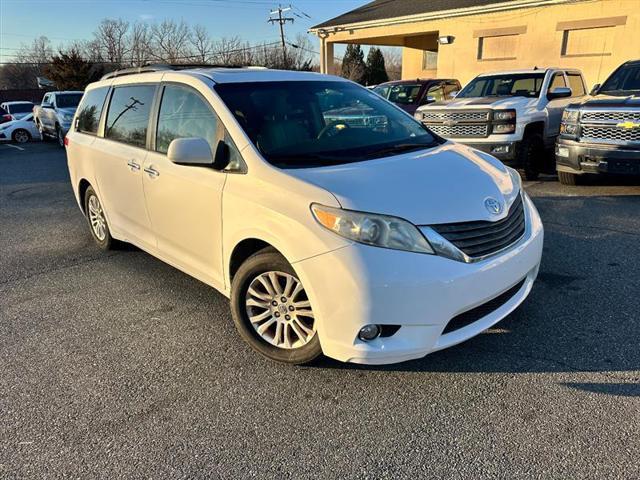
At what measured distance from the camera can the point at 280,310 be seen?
9.70 feet

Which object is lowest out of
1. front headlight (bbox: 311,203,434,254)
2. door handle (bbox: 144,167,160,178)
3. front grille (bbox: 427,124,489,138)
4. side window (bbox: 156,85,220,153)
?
front grille (bbox: 427,124,489,138)

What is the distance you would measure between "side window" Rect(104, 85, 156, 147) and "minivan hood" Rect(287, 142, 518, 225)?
1.78 meters

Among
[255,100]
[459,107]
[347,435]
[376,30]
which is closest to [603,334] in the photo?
[347,435]

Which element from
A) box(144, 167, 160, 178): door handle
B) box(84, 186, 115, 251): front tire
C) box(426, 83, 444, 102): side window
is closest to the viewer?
box(144, 167, 160, 178): door handle

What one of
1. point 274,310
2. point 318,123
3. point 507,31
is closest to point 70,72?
point 507,31

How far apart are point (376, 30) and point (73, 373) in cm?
2023

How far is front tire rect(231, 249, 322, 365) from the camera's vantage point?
284 centimetres

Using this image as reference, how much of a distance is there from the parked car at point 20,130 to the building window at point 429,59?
17.5 metres

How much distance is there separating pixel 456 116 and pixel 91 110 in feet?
19.0

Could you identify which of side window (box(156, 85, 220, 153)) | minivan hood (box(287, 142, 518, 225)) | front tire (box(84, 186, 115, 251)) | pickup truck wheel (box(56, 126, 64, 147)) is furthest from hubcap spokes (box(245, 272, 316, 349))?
pickup truck wheel (box(56, 126, 64, 147))

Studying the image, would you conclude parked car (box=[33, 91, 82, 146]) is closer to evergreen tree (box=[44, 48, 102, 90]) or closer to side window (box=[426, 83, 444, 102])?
side window (box=[426, 83, 444, 102])

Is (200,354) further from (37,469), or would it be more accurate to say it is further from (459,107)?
(459,107)

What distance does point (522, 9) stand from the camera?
1641 centimetres

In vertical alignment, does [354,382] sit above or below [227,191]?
below
